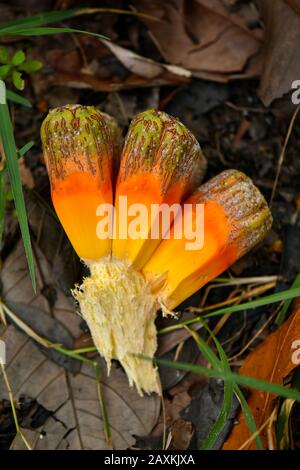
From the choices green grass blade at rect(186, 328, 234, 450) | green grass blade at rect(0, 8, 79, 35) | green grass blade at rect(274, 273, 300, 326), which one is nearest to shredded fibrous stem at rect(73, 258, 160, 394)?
green grass blade at rect(186, 328, 234, 450)

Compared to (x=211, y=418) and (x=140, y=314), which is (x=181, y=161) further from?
(x=211, y=418)

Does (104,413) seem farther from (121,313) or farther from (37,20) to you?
(37,20)

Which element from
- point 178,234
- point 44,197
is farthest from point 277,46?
point 44,197

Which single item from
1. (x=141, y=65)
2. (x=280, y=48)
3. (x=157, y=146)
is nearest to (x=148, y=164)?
(x=157, y=146)

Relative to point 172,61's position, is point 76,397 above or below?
below

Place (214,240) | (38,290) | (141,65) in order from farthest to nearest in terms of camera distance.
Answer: (141,65) < (38,290) < (214,240)
